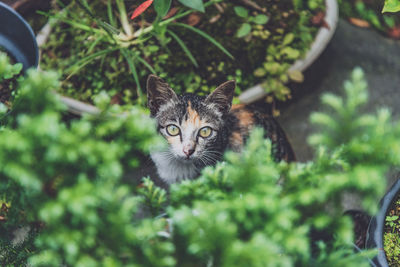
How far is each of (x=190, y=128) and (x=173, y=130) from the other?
2.6 inches

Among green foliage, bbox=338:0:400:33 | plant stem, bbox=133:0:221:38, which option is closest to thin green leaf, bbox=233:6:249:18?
plant stem, bbox=133:0:221:38

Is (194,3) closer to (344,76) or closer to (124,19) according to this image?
(124,19)

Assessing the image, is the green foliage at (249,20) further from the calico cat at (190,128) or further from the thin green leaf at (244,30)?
the calico cat at (190,128)

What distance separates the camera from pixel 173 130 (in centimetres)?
135

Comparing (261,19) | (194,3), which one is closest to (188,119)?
(194,3)

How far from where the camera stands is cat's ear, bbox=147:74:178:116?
1.25m

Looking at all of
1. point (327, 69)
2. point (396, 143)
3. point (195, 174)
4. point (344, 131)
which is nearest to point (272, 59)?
point (327, 69)

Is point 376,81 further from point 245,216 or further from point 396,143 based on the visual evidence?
point 245,216

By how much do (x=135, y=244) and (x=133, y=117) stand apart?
234 millimetres

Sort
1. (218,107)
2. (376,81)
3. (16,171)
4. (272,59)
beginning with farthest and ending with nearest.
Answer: (376,81) < (272,59) < (218,107) < (16,171)

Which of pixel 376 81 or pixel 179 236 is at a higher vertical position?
pixel 179 236

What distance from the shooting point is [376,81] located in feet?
6.93

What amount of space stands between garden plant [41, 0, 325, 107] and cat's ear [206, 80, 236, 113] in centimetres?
43

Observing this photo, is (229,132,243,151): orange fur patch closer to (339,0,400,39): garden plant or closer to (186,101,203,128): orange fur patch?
(186,101,203,128): orange fur patch
